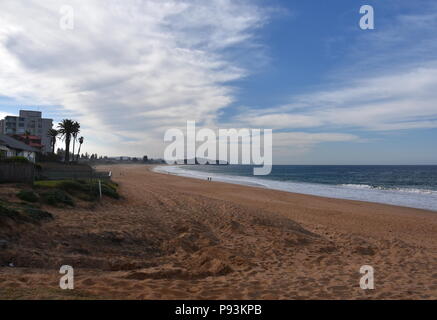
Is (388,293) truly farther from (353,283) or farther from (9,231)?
(9,231)

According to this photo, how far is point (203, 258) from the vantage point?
790cm

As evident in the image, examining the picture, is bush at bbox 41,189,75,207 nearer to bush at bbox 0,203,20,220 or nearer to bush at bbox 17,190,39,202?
bush at bbox 17,190,39,202

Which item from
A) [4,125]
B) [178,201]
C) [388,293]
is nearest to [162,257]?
[388,293]

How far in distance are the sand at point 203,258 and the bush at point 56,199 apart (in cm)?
62

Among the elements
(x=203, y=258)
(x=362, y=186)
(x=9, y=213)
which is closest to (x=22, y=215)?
(x=9, y=213)

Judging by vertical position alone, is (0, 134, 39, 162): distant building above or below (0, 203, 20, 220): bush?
above

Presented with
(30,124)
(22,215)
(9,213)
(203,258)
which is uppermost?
(30,124)

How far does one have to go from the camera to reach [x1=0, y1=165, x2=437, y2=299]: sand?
567 cm

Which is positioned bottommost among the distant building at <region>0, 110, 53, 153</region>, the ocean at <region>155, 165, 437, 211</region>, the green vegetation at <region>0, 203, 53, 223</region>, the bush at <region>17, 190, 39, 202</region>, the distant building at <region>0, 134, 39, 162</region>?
the ocean at <region>155, 165, 437, 211</region>

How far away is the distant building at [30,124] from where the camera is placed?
9809cm

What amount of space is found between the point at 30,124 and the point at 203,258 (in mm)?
113599

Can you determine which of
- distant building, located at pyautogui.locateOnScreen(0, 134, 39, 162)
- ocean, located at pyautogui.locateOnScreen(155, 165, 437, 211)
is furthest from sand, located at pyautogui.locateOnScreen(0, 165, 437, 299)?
distant building, located at pyautogui.locateOnScreen(0, 134, 39, 162)

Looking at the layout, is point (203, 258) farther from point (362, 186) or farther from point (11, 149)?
point (362, 186)

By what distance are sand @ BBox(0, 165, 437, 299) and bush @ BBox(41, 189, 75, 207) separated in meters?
0.62
